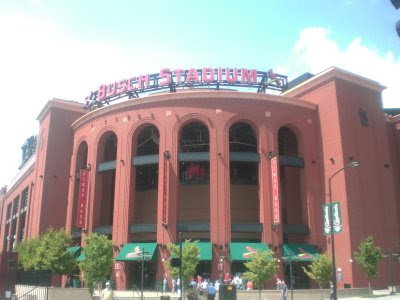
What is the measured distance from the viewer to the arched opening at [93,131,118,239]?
2060 inches

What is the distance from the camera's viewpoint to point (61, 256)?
4334 centimetres

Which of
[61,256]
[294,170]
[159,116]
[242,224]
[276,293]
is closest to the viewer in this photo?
[276,293]

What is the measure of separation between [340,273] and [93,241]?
23697 millimetres

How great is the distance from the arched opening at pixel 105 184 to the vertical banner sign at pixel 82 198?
1279 mm

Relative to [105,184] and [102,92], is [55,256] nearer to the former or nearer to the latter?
[105,184]

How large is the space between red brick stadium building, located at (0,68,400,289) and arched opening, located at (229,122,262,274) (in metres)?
0.12

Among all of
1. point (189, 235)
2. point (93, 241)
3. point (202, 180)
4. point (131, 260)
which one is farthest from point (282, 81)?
point (93, 241)

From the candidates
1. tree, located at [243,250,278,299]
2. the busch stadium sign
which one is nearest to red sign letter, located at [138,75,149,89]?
the busch stadium sign

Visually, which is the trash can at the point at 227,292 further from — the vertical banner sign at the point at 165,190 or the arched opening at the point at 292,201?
the arched opening at the point at 292,201

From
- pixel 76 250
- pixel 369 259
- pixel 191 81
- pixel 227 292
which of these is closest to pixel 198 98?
pixel 191 81

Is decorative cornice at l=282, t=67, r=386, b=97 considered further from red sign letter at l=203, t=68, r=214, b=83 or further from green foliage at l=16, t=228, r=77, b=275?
green foliage at l=16, t=228, r=77, b=275

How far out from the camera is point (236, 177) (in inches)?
2188

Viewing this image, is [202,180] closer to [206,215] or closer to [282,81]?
[206,215]

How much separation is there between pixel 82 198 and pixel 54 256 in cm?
1083
